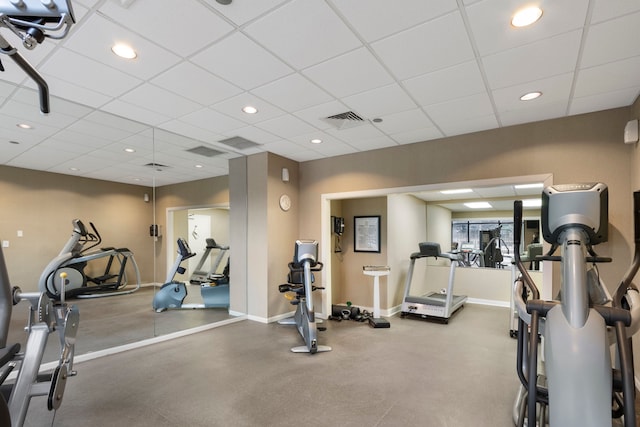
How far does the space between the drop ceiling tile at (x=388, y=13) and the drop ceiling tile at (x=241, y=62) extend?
2.31 feet

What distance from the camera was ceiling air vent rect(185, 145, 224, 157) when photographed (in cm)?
473

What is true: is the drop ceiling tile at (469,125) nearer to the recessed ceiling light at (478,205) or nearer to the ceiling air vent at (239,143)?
the ceiling air vent at (239,143)

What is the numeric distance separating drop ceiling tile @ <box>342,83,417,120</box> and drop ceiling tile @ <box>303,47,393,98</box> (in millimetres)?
116

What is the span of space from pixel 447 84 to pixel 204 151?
142 inches

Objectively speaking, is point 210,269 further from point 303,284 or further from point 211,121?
point 211,121

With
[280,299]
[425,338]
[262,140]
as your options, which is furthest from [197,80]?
[425,338]

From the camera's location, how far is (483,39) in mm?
2162

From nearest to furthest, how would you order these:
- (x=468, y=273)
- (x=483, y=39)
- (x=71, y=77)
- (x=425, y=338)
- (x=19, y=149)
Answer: (x=483, y=39)
(x=71, y=77)
(x=19, y=149)
(x=425, y=338)
(x=468, y=273)

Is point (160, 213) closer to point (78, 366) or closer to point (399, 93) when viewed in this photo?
point (78, 366)

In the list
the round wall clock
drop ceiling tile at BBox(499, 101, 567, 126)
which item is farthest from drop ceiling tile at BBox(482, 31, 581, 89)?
the round wall clock

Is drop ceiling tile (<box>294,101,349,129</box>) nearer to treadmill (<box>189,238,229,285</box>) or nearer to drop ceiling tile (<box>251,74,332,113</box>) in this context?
drop ceiling tile (<box>251,74,332,113</box>)

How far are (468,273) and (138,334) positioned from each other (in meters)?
6.16

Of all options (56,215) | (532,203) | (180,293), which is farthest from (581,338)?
(532,203)

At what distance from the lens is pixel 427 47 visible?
2268mm
